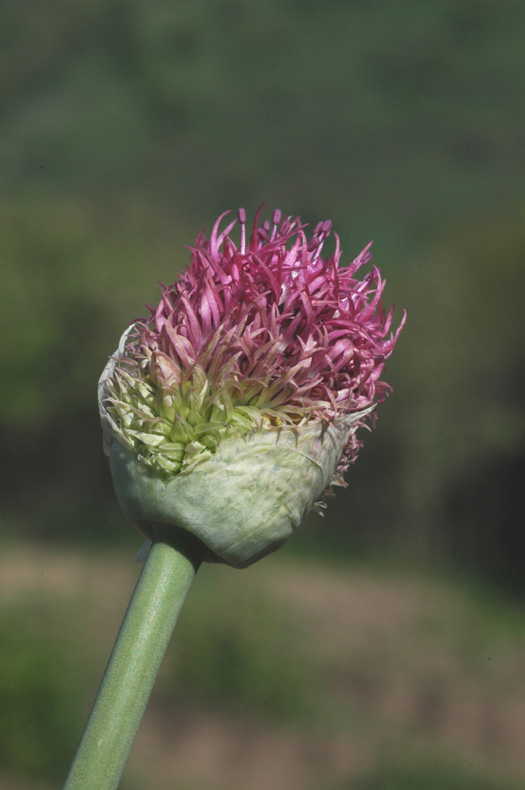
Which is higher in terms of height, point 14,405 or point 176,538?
point 176,538

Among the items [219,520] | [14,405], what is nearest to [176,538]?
[219,520]

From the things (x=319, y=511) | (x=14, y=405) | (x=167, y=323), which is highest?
(x=167, y=323)

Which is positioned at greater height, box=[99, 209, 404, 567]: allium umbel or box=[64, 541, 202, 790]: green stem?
box=[99, 209, 404, 567]: allium umbel

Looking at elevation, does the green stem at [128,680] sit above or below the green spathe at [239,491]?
below

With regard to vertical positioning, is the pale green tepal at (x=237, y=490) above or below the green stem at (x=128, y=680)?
above

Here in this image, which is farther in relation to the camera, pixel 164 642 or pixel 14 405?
pixel 14 405

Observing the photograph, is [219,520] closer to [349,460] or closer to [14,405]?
[349,460]
